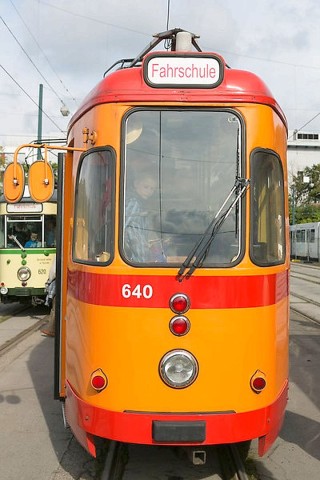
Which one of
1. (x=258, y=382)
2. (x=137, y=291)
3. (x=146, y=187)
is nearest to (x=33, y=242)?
(x=146, y=187)

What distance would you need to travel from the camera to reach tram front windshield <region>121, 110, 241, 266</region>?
3475 mm

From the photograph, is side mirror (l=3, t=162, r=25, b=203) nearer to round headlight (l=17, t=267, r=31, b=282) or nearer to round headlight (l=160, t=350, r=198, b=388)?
round headlight (l=160, t=350, r=198, b=388)

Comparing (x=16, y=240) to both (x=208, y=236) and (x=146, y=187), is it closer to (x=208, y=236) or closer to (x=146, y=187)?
(x=146, y=187)

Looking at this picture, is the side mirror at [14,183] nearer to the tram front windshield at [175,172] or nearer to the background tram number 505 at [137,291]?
the tram front windshield at [175,172]

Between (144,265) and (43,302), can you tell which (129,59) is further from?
(43,302)

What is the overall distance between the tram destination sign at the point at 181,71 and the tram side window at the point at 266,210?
561mm

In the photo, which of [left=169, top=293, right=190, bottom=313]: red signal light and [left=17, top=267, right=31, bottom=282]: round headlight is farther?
[left=17, top=267, right=31, bottom=282]: round headlight

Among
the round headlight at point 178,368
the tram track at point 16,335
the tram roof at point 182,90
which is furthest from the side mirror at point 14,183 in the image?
the tram track at point 16,335

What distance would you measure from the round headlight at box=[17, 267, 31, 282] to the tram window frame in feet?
26.3

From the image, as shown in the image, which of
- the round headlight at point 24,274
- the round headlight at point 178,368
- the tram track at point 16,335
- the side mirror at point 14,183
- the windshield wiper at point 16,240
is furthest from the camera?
the windshield wiper at point 16,240

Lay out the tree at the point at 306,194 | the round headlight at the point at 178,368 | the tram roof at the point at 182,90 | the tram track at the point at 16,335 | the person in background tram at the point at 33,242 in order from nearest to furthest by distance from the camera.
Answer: the round headlight at the point at 178,368, the tram roof at the point at 182,90, the tram track at the point at 16,335, the person in background tram at the point at 33,242, the tree at the point at 306,194

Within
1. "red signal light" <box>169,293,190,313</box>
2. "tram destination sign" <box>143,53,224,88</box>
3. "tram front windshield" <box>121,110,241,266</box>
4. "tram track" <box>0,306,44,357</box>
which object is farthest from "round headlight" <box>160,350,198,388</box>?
"tram track" <box>0,306,44,357</box>

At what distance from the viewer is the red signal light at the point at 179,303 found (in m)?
3.33

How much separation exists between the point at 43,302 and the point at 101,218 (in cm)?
879
